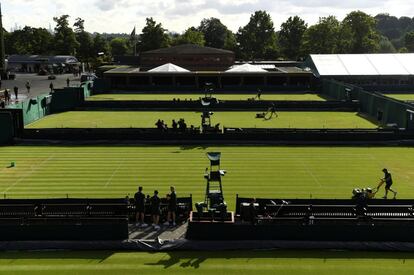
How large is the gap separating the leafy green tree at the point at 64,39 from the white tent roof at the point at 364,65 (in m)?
68.7

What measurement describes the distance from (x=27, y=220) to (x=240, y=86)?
49799 mm

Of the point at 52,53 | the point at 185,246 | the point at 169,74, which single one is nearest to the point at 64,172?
the point at 185,246

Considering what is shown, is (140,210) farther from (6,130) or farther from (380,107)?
(380,107)

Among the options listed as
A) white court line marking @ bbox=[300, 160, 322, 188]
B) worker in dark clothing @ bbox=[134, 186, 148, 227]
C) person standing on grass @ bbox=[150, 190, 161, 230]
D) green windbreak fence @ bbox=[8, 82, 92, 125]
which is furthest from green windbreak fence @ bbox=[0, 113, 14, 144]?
white court line marking @ bbox=[300, 160, 322, 188]

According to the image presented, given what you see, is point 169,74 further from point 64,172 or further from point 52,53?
point 52,53

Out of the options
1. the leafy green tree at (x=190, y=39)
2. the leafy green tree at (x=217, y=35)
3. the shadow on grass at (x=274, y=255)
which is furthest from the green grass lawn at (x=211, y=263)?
the leafy green tree at (x=217, y=35)

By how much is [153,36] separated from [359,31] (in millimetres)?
47767

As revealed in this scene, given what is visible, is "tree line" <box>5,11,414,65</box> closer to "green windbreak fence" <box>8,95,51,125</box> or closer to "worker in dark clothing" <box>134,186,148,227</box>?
"green windbreak fence" <box>8,95,51,125</box>

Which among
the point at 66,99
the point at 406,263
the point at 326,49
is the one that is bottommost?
the point at 406,263

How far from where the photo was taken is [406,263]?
14234 mm

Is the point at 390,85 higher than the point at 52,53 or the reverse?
the reverse

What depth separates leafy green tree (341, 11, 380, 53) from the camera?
10262cm

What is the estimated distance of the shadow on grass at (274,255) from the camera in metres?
14.4

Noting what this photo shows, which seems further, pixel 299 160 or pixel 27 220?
pixel 299 160
